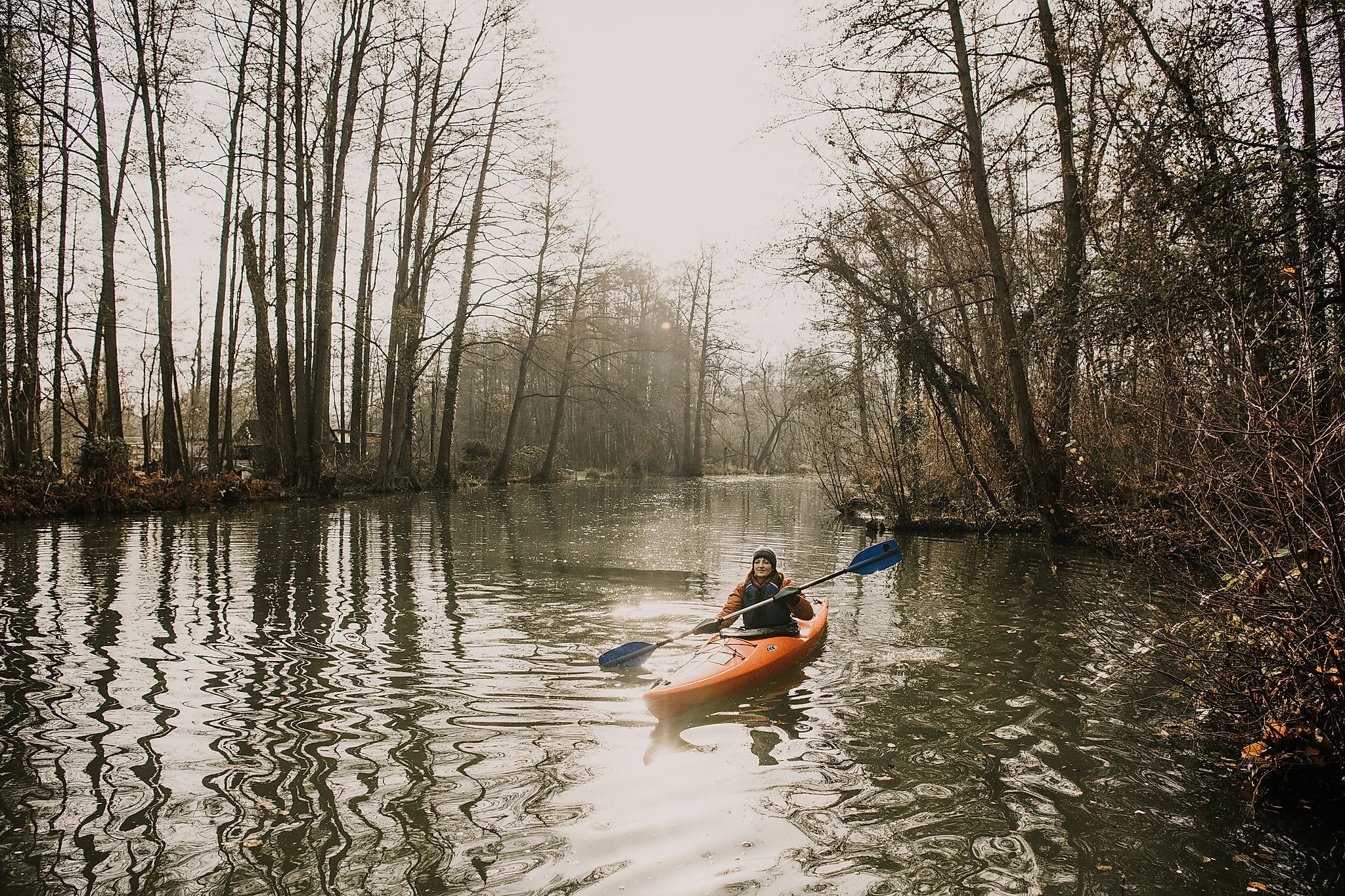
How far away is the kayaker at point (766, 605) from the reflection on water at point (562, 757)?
36cm

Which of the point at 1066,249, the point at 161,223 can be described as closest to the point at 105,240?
the point at 161,223

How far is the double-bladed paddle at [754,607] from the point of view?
5.25m

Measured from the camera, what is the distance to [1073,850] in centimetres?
303

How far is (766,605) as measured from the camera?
229 inches

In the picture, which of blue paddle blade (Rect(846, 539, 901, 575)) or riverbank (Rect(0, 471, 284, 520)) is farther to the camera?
riverbank (Rect(0, 471, 284, 520))

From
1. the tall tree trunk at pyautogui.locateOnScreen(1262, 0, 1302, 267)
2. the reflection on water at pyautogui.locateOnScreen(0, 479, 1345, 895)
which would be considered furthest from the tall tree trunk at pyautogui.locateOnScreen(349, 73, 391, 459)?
the tall tree trunk at pyautogui.locateOnScreen(1262, 0, 1302, 267)

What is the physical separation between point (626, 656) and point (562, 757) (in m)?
1.41

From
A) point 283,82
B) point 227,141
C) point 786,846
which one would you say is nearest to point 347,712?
point 786,846

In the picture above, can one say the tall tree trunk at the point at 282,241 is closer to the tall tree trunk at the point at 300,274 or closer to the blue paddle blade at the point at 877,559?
the tall tree trunk at the point at 300,274

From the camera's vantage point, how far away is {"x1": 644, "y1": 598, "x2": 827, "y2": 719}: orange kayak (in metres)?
4.54

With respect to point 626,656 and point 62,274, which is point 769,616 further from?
point 62,274

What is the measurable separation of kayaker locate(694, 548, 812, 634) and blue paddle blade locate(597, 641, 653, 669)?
30.0 inches

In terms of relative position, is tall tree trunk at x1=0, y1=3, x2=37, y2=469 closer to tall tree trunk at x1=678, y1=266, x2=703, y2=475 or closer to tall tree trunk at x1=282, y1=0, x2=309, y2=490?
tall tree trunk at x1=282, y1=0, x2=309, y2=490

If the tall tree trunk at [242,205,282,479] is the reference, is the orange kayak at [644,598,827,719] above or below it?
below
